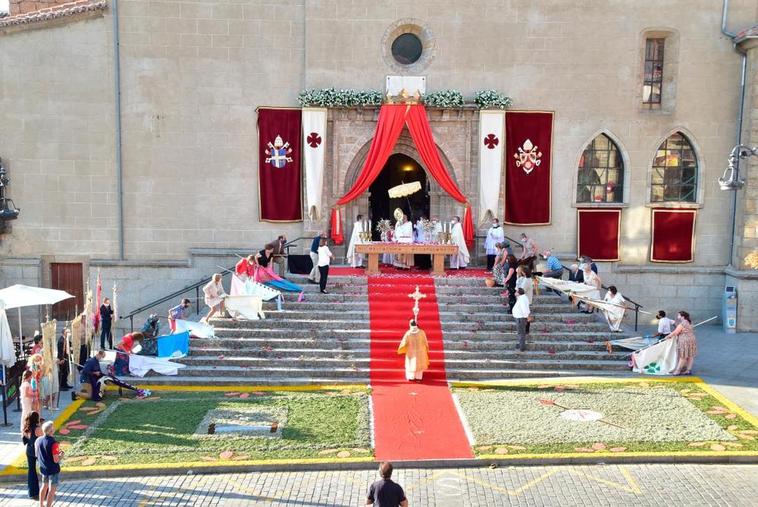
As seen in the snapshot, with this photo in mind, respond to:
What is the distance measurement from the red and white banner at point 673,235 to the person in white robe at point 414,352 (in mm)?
9566

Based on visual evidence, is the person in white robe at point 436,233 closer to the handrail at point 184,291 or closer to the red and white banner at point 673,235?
the handrail at point 184,291

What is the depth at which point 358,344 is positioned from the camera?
1672 cm

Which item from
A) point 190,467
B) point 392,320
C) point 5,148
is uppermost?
point 5,148

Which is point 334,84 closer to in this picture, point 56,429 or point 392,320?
point 392,320

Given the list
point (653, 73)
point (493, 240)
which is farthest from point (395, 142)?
point (653, 73)

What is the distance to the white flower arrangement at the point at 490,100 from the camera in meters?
20.5

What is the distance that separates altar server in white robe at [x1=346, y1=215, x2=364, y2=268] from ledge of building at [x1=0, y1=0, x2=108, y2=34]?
950 centimetres

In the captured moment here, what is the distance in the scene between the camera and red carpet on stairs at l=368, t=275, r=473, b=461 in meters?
12.2

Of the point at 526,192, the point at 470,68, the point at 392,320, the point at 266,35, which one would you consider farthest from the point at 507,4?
the point at 392,320

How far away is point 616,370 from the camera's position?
16391 mm

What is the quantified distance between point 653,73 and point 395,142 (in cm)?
812

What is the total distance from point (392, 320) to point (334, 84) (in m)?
7.50

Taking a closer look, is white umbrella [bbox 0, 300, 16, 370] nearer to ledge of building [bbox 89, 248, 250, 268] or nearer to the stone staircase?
the stone staircase

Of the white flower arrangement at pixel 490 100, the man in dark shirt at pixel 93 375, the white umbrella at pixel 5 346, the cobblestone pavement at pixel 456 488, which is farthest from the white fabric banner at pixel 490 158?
the white umbrella at pixel 5 346
